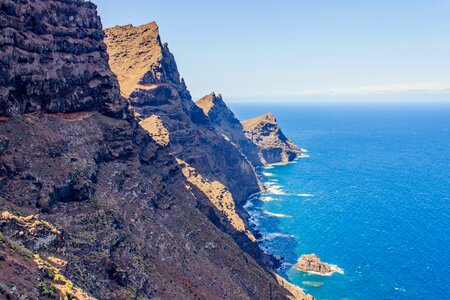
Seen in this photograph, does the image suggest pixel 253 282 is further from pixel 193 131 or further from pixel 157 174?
pixel 193 131

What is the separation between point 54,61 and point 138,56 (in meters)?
91.9

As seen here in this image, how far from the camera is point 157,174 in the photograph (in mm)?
106562

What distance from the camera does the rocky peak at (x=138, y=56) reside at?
524 ft

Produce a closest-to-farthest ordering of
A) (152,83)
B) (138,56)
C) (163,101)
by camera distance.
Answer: (152,83), (163,101), (138,56)

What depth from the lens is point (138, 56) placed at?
561 ft

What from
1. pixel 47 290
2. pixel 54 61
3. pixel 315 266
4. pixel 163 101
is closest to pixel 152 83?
pixel 163 101

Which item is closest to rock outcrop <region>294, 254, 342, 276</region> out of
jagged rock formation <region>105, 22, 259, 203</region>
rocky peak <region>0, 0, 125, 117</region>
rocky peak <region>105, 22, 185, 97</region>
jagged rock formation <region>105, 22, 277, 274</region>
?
jagged rock formation <region>105, 22, 277, 274</region>

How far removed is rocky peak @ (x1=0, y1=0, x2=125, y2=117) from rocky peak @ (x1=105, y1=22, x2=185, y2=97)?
5779 cm

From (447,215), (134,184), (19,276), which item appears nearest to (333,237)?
(447,215)

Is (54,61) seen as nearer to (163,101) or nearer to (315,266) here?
(163,101)

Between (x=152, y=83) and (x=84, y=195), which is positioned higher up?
(x=152, y=83)

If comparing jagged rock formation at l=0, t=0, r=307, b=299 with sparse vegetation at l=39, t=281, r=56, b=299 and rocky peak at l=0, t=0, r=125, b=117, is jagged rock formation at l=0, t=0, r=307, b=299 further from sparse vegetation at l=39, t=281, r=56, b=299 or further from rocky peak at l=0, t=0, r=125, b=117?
rocky peak at l=0, t=0, r=125, b=117

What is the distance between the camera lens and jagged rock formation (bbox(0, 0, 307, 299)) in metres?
53.6

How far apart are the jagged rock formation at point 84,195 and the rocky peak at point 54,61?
0.72 ft
